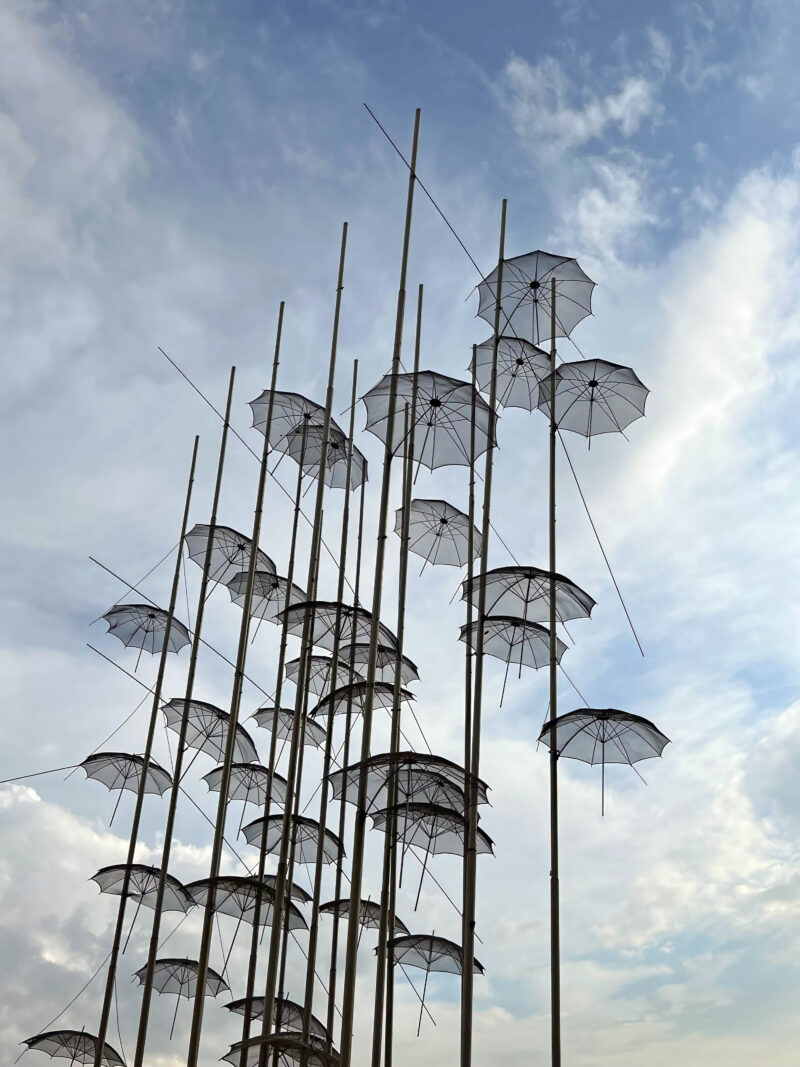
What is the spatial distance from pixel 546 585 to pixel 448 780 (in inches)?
120

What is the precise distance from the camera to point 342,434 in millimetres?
13680

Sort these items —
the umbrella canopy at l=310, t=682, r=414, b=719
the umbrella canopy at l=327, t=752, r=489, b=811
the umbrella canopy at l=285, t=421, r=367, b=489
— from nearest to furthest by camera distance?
the umbrella canopy at l=327, t=752, r=489, b=811, the umbrella canopy at l=310, t=682, r=414, b=719, the umbrella canopy at l=285, t=421, r=367, b=489

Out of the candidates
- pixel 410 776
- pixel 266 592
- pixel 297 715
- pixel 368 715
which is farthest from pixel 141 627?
pixel 368 715

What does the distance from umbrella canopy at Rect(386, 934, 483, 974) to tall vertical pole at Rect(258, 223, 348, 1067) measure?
3819 mm

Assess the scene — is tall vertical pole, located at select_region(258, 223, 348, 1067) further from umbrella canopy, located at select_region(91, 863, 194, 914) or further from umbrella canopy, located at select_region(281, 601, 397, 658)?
umbrella canopy, located at select_region(91, 863, 194, 914)

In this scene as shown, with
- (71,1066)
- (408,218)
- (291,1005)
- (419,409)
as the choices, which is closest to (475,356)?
(419,409)

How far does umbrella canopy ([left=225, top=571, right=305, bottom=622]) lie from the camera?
47.6 feet

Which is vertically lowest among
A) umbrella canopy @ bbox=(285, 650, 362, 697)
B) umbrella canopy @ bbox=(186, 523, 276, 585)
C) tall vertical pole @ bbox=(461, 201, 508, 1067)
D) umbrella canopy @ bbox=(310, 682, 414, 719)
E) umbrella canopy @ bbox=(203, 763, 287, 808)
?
tall vertical pole @ bbox=(461, 201, 508, 1067)

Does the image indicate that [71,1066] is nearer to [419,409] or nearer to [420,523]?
[420,523]

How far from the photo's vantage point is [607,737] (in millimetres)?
11633

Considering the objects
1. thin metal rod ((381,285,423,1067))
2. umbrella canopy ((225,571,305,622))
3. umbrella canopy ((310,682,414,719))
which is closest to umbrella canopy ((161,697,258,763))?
umbrella canopy ((225,571,305,622))

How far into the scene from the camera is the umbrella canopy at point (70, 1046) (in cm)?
1788

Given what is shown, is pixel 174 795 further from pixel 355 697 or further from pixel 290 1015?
pixel 290 1015

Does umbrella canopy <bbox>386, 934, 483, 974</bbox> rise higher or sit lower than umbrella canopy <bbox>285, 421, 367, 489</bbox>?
lower
